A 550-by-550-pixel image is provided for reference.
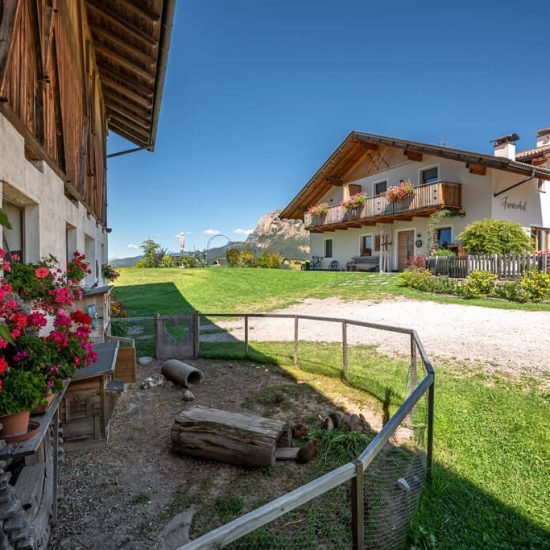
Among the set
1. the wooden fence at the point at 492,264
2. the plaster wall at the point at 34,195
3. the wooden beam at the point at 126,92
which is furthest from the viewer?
the wooden fence at the point at 492,264

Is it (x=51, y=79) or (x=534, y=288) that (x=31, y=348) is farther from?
(x=534, y=288)

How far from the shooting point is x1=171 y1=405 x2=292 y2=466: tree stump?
376 cm

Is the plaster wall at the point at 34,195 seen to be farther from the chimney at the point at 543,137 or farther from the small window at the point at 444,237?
the chimney at the point at 543,137

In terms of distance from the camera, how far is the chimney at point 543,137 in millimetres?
24653

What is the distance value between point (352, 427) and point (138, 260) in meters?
28.6

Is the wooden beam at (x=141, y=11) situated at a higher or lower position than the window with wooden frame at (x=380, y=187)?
lower

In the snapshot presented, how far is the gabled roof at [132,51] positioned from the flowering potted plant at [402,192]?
1392 centimetres

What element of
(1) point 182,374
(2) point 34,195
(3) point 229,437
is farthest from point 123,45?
(3) point 229,437

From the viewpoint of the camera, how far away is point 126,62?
8516 mm

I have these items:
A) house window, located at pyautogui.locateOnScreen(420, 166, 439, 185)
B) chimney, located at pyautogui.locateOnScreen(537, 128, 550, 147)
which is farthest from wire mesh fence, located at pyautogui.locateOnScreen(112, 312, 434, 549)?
chimney, located at pyautogui.locateOnScreen(537, 128, 550, 147)

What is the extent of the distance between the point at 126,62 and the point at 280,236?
74392 mm

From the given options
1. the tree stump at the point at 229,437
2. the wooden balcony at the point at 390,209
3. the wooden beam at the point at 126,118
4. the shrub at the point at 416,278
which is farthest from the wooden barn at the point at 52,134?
the wooden balcony at the point at 390,209

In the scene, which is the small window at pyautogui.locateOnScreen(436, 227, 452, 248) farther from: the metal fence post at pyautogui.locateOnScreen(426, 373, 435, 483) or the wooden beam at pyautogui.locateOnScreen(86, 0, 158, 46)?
the metal fence post at pyautogui.locateOnScreen(426, 373, 435, 483)

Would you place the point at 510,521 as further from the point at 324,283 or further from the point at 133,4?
the point at 324,283
